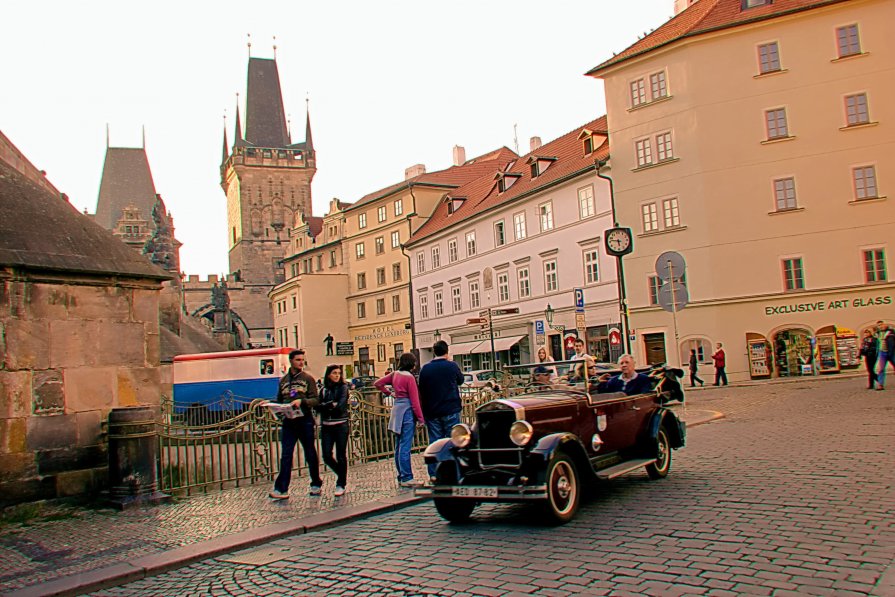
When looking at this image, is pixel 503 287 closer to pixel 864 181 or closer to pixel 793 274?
pixel 793 274

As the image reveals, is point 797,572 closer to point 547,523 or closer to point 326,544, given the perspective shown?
point 547,523

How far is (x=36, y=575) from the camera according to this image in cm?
654

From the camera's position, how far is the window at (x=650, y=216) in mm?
34219

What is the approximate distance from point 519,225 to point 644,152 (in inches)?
368

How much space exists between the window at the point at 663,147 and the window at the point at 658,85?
1.78m

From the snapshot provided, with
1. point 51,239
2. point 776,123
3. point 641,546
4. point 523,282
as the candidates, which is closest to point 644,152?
point 776,123

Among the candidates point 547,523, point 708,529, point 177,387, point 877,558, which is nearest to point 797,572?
point 877,558

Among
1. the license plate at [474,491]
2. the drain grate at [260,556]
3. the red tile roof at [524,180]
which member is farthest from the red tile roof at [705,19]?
the drain grate at [260,556]

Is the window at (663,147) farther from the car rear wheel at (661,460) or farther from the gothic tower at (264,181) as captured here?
the gothic tower at (264,181)

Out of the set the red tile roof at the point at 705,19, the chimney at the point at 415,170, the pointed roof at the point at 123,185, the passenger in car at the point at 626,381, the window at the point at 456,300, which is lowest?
the passenger in car at the point at 626,381

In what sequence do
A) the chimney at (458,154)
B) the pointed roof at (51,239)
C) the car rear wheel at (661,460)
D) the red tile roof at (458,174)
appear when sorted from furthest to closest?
the chimney at (458,154)
the red tile roof at (458,174)
the pointed roof at (51,239)
the car rear wheel at (661,460)

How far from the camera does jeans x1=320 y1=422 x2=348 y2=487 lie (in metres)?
9.83

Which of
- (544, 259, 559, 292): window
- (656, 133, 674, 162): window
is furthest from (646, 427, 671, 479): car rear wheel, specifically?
(544, 259, 559, 292): window

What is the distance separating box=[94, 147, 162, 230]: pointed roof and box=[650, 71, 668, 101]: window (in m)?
73.7
